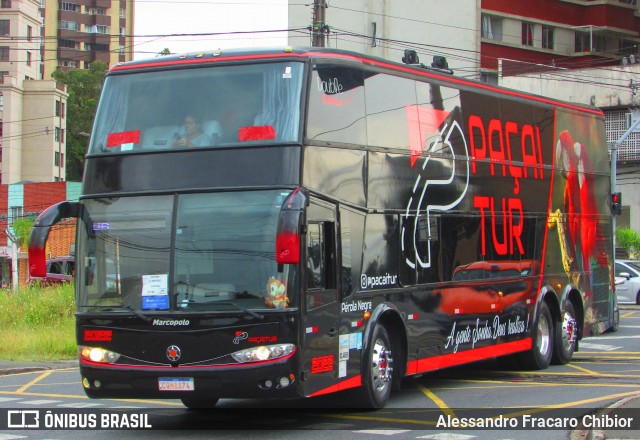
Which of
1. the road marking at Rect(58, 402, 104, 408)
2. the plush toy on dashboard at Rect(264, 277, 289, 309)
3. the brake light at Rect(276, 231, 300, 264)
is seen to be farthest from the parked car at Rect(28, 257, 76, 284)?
the brake light at Rect(276, 231, 300, 264)

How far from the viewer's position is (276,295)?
10.8 meters

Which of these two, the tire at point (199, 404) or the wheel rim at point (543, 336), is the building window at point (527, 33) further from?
the tire at point (199, 404)

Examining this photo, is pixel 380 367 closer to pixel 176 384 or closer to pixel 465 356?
pixel 465 356

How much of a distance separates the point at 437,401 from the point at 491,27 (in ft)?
177

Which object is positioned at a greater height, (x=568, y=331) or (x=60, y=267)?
(x=60, y=267)

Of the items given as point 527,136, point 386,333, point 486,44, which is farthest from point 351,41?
point 386,333

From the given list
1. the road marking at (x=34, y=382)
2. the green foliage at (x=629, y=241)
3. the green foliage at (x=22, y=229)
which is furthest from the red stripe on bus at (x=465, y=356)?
the green foliage at (x=22, y=229)

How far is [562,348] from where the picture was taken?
18.2 meters

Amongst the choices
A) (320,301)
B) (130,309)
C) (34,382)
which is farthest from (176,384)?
(34,382)

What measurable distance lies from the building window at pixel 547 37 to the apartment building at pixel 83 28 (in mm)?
69282

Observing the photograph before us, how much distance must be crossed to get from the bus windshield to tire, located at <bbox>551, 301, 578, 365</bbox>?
8.46 metres

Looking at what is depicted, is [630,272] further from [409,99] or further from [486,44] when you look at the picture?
[486,44]

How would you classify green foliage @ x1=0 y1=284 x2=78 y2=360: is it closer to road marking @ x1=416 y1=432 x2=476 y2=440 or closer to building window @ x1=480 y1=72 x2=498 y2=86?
road marking @ x1=416 y1=432 x2=476 y2=440

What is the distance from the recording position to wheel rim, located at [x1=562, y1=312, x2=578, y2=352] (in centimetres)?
1823
